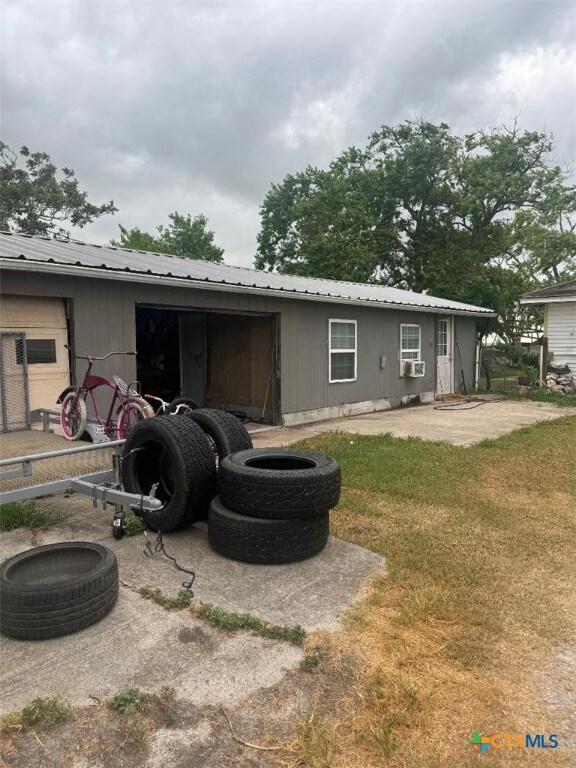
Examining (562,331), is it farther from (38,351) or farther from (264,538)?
(264,538)

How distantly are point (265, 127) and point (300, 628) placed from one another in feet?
49.9

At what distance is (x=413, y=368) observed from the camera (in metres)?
12.2

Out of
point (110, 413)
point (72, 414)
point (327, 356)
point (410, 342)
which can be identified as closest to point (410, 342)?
point (410, 342)

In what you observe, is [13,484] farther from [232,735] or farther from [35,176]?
[35,176]

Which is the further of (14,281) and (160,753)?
(14,281)

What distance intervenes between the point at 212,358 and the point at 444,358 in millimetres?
6727

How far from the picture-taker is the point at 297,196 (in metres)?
30.9

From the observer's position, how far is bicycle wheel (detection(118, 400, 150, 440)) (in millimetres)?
5279

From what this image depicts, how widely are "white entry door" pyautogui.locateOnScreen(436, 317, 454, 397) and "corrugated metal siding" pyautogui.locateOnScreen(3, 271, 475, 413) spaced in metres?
0.50

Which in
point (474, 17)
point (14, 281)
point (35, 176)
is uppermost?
point (35, 176)

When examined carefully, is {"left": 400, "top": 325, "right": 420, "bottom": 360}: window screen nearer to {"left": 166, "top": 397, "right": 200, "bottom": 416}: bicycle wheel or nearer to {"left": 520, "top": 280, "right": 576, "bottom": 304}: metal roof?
{"left": 520, "top": 280, "right": 576, "bottom": 304}: metal roof

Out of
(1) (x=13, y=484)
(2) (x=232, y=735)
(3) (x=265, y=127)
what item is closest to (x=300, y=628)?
(2) (x=232, y=735)

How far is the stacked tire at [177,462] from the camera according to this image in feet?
12.0

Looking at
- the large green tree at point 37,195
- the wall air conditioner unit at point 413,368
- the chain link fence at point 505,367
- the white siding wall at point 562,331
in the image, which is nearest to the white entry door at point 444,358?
the wall air conditioner unit at point 413,368
